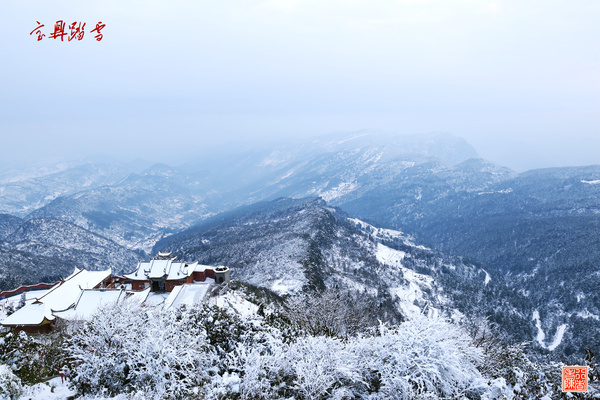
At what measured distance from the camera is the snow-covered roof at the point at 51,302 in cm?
4447

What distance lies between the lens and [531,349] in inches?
4200

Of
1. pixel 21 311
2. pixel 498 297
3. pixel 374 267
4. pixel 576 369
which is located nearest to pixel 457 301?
pixel 498 297

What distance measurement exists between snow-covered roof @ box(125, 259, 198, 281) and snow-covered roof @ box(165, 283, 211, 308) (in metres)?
3.43

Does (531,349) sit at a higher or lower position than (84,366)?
lower

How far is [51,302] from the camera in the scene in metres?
48.6

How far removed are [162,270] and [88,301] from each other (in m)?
14.1

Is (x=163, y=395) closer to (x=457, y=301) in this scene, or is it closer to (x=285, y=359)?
(x=285, y=359)

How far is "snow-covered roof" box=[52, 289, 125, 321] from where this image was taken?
45.4m

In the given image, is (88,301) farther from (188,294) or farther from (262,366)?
(262,366)

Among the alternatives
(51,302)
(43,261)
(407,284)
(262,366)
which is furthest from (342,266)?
(43,261)

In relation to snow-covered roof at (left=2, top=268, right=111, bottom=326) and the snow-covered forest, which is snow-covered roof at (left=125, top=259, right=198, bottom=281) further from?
the snow-covered forest

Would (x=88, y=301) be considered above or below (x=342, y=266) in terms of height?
above

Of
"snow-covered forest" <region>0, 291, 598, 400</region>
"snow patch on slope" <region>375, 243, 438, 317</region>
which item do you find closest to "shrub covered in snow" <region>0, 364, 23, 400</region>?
"snow-covered forest" <region>0, 291, 598, 400</region>

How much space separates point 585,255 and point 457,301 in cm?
8616
